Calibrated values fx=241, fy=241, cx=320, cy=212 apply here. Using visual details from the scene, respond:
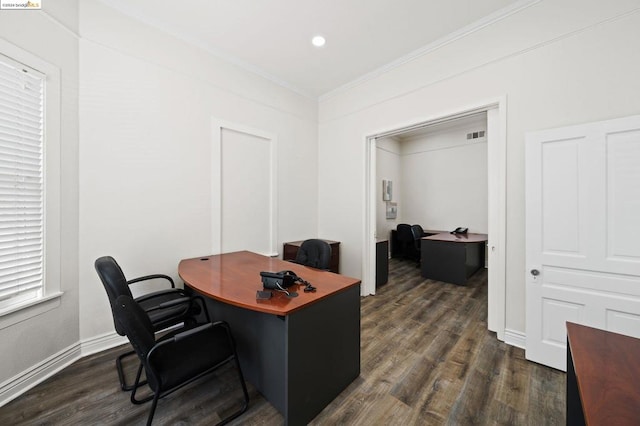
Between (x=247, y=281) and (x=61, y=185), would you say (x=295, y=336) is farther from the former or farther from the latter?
(x=61, y=185)

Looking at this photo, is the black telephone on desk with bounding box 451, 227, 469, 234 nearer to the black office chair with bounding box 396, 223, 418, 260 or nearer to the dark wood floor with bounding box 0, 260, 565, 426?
the black office chair with bounding box 396, 223, 418, 260

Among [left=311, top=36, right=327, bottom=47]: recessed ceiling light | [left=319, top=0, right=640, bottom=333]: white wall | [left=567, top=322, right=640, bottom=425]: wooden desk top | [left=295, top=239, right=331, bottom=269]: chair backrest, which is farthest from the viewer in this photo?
[left=311, top=36, right=327, bottom=47]: recessed ceiling light

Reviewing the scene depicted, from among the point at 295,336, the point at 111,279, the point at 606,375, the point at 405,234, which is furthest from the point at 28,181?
the point at 405,234

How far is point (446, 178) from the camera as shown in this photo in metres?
6.03

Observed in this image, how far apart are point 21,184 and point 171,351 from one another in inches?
68.9

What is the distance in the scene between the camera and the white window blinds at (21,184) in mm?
1714

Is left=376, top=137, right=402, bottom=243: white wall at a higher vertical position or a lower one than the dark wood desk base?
higher

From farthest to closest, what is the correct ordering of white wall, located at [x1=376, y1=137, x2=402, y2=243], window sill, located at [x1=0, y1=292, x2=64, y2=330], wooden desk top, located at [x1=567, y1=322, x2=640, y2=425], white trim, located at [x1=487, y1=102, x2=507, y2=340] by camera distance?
white wall, located at [x1=376, y1=137, x2=402, y2=243], white trim, located at [x1=487, y1=102, x2=507, y2=340], window sill, located at [x1=0, y1=292, x2=64, y2=330], wooden desk top, located at [x1=567, y1=322, x2=640, y2=425]

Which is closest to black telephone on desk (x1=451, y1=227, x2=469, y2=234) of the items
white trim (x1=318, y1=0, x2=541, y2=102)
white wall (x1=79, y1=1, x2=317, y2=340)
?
white trim (x1=318, y1=0, x2=541, y2=102)

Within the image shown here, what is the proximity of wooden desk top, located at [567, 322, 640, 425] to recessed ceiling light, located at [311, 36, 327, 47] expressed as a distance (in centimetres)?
327

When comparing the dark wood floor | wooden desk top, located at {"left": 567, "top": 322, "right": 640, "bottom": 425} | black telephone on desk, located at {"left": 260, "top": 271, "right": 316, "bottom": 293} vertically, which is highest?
black telephone on desk, located at {"left": 260, "top": 271, "right": 316, "bottom": 293}

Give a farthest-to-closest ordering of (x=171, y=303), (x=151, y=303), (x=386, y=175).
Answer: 1. (x=386, y=175)
2. (x=151, y=303)
3. (x=171, y=303)

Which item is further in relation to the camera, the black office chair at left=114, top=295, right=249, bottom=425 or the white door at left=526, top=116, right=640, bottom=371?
the white door at left=526, top=116, right=640, bottom=371

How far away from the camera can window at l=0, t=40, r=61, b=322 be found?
172 centimetres
